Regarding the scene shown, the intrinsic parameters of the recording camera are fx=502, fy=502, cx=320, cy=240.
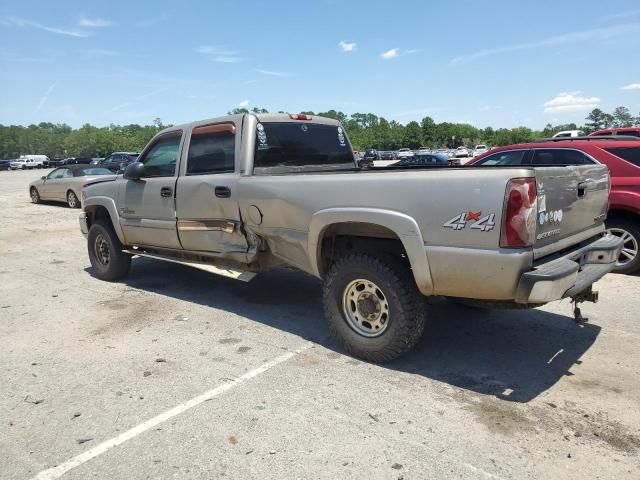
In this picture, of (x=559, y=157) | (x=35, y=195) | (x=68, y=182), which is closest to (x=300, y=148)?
(x=559, y=157)

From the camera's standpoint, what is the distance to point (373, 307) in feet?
13.0

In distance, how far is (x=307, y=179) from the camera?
421cm

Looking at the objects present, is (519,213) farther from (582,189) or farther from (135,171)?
(135,171)

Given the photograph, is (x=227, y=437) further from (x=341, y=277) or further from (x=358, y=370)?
(x=341, y=277)

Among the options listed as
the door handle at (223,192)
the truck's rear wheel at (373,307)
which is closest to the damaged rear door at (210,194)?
the door handle at (223,192)

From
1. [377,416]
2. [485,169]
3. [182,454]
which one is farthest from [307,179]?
[182,454]

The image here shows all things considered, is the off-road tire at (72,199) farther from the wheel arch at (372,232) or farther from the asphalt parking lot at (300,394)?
the wheel arch at (372,232)

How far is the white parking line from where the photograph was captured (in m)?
2.77

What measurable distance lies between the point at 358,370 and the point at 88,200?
481 cm

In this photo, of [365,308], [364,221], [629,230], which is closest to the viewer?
[364,221]

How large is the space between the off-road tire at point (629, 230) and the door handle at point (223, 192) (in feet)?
16.3

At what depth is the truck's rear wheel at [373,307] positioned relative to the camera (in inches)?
147

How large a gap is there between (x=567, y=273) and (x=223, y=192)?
10.2 feet

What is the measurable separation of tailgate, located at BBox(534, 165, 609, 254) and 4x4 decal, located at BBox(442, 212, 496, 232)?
33 cm
